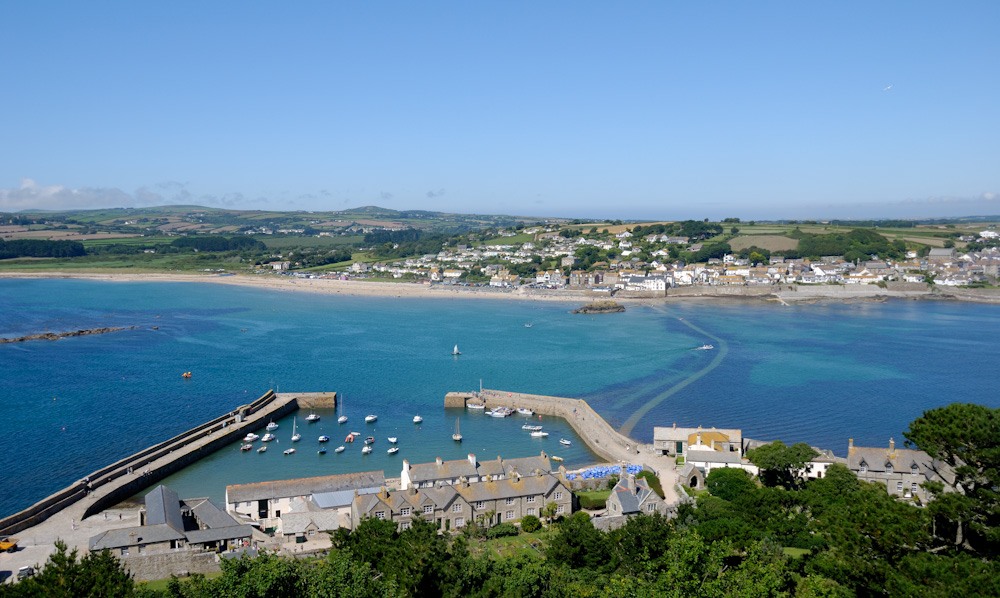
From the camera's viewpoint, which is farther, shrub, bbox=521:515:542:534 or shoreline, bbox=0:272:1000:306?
shoreline, bbox=0:272:1000:306

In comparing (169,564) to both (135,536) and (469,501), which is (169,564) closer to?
(135,536)

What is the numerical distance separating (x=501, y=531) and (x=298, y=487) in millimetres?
5756

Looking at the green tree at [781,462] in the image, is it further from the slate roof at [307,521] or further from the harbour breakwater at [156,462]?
the harbour breakwater at [156,462]

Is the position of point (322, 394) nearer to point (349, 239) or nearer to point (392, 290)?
point (392, 290)

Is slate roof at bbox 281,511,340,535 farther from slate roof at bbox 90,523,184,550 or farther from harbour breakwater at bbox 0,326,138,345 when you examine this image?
harbour breakwater at bbox 0,326,138,345

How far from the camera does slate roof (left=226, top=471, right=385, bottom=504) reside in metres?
18.3

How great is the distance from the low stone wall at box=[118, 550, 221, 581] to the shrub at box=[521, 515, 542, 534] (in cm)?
699

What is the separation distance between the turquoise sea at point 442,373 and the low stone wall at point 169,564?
565 cm

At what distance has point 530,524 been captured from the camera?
17.2 m

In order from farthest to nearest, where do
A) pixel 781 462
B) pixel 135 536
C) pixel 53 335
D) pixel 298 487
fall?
pixel 53 335 → pixel 781 462 → pixel 298 487 → pixel 135 536

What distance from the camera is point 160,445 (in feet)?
74.7

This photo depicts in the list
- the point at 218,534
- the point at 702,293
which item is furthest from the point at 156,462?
the point at 702,293

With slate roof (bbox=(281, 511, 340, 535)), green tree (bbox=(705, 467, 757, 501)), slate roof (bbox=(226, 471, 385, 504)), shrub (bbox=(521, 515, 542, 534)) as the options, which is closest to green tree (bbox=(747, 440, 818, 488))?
green tree (bbox=(705, 467, 757, 501))

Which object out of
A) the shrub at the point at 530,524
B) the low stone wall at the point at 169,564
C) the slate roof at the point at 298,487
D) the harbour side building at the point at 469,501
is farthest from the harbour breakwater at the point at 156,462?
the shrub at the point at 530,524
